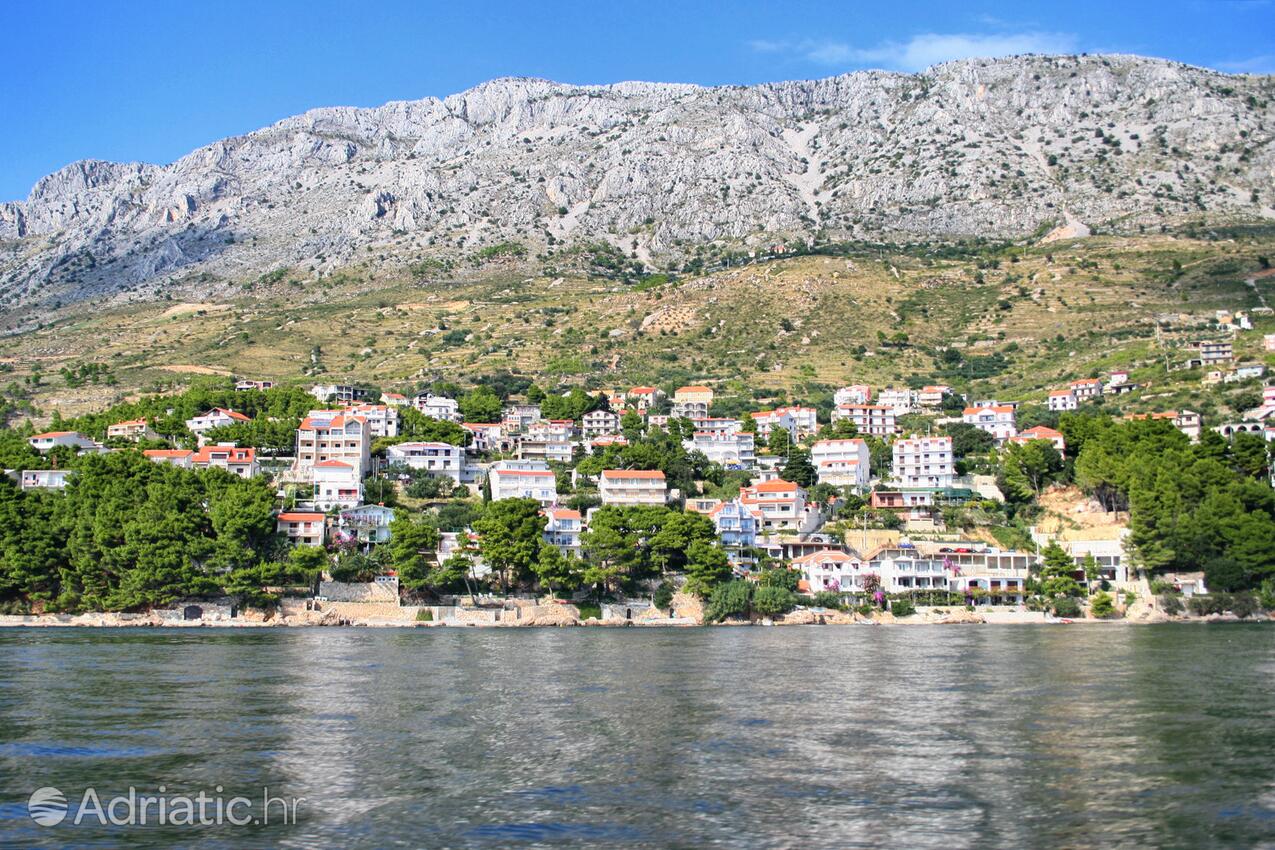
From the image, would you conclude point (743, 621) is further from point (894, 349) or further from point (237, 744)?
point (894, 349)

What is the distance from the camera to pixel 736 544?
241 ft

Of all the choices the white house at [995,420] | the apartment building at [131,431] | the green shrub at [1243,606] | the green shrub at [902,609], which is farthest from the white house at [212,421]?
the green shrub at [1243,606]

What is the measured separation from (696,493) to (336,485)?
24.7 metres

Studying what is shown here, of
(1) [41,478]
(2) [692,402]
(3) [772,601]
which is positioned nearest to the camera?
(3) [772,601]

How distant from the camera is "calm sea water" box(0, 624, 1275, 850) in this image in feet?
54.6

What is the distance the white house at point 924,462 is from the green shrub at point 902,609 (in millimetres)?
20379

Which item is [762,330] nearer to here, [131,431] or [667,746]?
[131,431]

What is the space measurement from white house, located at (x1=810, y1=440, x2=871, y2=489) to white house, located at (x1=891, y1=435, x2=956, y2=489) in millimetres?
2748

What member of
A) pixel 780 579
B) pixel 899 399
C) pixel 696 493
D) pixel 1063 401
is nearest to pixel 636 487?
pixel 696 493

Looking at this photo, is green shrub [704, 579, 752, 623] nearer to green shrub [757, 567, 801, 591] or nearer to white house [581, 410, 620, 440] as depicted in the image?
green shrub [757, 567, 801, 591]

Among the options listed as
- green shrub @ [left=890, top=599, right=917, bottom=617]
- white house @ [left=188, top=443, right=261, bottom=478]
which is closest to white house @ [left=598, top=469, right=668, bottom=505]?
green shrub @ [left=890, top=599, right=917, bottom=617]

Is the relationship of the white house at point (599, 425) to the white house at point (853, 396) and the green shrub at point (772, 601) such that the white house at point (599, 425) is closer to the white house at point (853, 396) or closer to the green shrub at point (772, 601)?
A: the white house at point (853, 396)

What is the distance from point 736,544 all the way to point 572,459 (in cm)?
2418

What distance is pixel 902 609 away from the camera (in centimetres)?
6500
